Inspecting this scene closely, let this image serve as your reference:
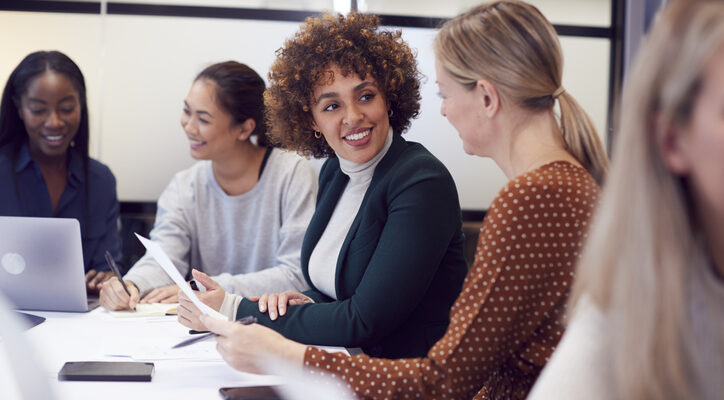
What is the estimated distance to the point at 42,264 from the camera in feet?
5.92

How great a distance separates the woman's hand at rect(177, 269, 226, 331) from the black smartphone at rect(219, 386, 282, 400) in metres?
0.41

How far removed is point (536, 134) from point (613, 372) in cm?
59

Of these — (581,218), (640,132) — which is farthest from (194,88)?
(640,132)

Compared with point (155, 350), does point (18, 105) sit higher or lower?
higher

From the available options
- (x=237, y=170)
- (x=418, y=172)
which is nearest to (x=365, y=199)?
(x=418, y=172)

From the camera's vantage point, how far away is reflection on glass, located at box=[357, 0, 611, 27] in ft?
11.2

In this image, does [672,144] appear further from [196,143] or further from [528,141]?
[196,143]

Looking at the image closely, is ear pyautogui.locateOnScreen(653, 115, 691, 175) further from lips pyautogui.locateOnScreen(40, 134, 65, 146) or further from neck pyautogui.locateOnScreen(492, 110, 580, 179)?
lips pyautogui.locateOnScreen(40, 134, 65, 146)

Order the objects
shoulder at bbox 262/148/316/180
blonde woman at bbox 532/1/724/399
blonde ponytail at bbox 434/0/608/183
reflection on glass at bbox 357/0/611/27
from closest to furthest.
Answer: blonde woman at bbox 532/1/724/399
blonde ponytail at bbox 434/0/608/183
shoulder at bbox 262/148/316/180
reflection on glass at bbox 357/0/611/27

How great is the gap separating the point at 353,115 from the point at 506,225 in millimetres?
834

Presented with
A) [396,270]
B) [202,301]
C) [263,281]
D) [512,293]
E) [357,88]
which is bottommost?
[263,281]

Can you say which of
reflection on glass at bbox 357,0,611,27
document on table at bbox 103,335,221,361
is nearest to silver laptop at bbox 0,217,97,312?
document on table at bbox 103,335,221,361

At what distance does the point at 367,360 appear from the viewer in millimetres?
1172

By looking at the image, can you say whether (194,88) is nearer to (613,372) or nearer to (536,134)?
(536,134)
